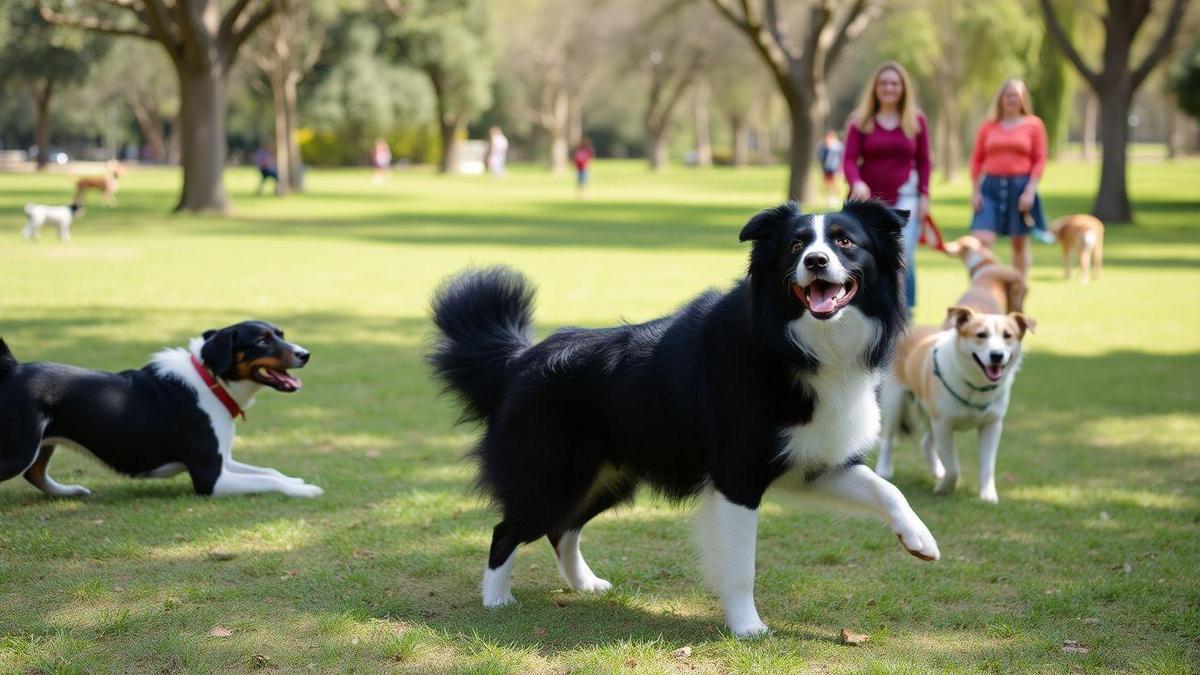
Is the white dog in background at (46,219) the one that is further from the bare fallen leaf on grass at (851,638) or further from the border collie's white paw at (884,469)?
the bare fallen leaf on grass at (851,638)

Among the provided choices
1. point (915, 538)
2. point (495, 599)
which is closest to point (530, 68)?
point (495, 599)

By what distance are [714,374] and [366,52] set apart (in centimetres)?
→ 5923

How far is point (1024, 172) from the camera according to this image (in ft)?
39.6

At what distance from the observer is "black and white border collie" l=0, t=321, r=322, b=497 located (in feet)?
20.3

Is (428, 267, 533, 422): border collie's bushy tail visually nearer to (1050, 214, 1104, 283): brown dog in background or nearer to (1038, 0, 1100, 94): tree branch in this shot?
(1050, 214, 1104, 283): brown dog in background

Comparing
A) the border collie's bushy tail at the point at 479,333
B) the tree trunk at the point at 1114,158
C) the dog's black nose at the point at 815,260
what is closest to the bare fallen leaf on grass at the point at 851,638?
the dog's black nose at the point at 815,260

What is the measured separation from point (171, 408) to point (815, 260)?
3.86 m

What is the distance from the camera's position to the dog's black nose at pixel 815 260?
4215mm

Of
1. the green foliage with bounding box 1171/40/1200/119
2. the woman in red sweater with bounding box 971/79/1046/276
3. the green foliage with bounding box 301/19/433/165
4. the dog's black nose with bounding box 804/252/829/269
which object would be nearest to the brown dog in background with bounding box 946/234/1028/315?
the woman in red sweater with bounding box 971/79/1046/276

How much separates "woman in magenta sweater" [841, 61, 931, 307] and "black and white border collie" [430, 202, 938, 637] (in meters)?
5.50

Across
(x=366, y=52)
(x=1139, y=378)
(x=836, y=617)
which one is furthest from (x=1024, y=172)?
(x=366, y=52)

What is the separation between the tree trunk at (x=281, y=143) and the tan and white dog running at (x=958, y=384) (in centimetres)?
3508

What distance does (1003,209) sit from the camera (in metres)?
12.3

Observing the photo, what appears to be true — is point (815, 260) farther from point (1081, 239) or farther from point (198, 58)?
point (198, 58)
